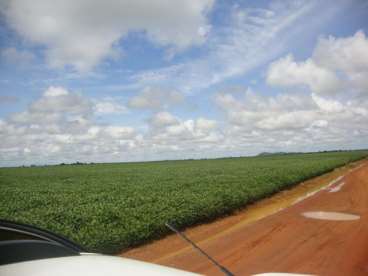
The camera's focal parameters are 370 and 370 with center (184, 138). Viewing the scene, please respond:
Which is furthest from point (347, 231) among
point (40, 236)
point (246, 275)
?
point (40, 236)

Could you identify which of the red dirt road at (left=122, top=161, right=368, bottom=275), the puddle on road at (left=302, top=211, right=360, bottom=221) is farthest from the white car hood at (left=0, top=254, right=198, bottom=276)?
the puddle on road at (left=302, top=211, right=360, bottom=221)

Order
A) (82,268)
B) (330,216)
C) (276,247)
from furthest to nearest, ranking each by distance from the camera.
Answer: (330,216), (276,247), (82,268)

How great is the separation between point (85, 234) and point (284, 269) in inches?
198

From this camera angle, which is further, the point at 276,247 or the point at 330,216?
the point at 330,216

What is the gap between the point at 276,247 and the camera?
763 centimetres

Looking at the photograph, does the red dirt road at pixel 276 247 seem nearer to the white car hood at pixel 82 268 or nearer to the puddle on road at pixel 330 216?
the puddle on road at pixel 330 216

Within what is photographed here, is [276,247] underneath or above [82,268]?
underneath

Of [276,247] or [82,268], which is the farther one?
[276,247]

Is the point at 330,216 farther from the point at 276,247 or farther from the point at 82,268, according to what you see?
the point at 82,268

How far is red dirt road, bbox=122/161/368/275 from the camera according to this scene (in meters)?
6.35

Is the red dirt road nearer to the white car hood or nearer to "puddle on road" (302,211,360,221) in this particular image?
"puddle on road" (302,211,360,221)

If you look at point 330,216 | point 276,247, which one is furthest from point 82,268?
point 330,216

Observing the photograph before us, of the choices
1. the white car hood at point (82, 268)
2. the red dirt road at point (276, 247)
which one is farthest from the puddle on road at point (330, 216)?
the white car hood at point (82, 268)

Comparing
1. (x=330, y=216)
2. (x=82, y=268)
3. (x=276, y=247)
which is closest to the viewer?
(x=82, y=268)
